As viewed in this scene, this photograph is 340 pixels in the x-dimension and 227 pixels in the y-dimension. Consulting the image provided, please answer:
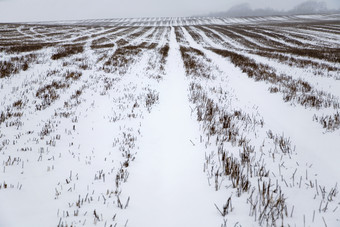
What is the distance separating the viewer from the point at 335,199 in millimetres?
2789

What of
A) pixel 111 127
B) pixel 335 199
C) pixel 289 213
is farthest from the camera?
pixel 111 127

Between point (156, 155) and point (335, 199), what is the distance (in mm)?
2808

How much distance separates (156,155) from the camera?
4.18 m

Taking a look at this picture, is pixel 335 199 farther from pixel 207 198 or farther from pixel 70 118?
pixel 70 118

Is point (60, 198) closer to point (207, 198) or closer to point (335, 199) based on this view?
point (207, 198)

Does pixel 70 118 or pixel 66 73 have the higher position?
pixel 66 73

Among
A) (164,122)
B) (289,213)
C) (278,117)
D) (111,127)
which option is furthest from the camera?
(278,117)

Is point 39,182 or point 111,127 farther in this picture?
point 111,127

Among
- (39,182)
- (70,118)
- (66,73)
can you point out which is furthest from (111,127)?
(66,73)

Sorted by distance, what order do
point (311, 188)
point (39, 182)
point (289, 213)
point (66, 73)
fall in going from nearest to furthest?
1. point (289, 213)
2. point (311, 188)
3. point (39, 182)
4. point (66, 73)

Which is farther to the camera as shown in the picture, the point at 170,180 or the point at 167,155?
the point at 167,155

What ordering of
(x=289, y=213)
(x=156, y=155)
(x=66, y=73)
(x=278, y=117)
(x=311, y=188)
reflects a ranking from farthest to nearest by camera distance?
(x=66, y=73) < (x=278, y=117) < (x=156, y=155) < (x=311, y=188) < (x=289, y=213)

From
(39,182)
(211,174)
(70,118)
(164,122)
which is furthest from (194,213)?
(70,118)

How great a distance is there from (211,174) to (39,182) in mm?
2648
